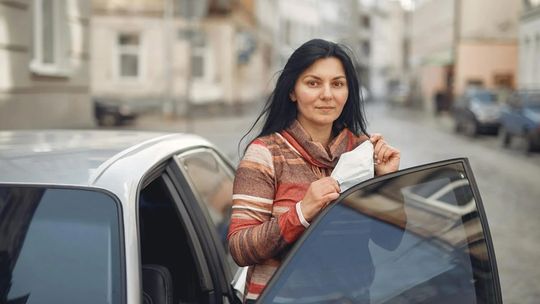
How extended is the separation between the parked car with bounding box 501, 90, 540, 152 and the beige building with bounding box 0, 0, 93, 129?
10.9 metres

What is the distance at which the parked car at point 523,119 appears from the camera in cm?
1855

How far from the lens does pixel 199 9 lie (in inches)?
530

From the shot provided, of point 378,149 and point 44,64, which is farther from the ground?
point 44,64

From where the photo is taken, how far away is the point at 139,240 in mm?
2176

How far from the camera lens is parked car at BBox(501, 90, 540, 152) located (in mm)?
18547

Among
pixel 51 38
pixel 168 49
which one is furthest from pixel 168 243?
pixel 168 49

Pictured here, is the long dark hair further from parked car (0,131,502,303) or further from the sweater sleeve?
parked car (0,131,502,303)

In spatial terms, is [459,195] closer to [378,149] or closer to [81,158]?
[378,149]

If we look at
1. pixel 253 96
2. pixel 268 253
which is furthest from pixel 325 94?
pixel 253 96

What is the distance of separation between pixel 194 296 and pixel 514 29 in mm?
43438

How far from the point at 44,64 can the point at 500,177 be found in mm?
8682

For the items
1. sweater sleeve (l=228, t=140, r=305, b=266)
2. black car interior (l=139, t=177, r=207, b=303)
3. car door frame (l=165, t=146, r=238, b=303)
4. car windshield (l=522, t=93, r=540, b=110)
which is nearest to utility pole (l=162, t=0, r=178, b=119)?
car windshield (l=522, t=93, r=540, b=110)

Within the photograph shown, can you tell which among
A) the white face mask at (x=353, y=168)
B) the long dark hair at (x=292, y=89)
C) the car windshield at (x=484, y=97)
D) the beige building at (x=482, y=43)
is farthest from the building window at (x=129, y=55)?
the white face mask at (x=353, y=168)

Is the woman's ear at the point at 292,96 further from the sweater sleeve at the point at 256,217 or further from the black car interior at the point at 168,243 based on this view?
the black car interior at the point at 168,243
